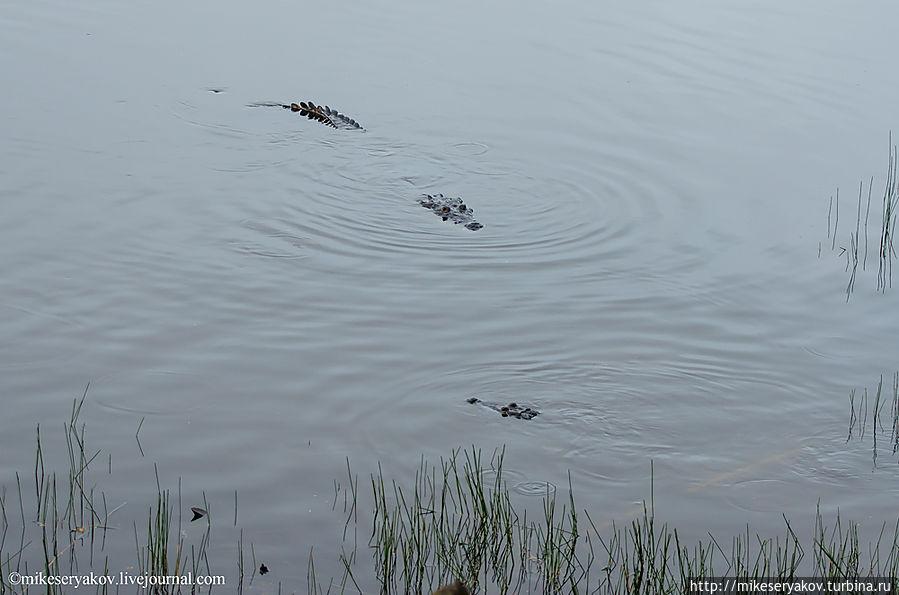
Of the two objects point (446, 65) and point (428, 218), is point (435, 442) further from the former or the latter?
point (446, 65)

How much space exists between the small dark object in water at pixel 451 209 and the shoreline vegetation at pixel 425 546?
→ 4.12 metres

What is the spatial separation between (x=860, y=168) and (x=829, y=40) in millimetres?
5236

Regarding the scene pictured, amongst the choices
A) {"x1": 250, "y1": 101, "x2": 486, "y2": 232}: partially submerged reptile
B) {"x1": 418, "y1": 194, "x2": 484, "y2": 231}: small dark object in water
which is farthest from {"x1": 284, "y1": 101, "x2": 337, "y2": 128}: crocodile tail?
{"x1": 418, "y1": 194, "x2": 484, "y2": 231}: small dark object in water

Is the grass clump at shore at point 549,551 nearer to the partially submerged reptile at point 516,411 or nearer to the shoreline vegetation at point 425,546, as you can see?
the shoreline vegetation at point 425,546

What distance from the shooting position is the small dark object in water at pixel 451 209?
885 cm

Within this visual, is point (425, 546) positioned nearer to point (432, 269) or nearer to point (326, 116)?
point (432, 269)

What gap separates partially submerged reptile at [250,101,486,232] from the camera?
890cm

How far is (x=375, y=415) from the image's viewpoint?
5684 mm

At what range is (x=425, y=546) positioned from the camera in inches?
171

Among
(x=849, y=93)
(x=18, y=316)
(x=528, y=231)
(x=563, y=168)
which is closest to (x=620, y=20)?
(x=849, y=93)

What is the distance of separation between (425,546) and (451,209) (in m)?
4.99

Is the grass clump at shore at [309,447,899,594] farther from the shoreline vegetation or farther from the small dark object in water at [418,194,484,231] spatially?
the small dark object in water at [418,194,484,231]

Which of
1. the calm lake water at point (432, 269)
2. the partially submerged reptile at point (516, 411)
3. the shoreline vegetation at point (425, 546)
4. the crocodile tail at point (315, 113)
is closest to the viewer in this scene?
the shoreline vegetation at point (425, 546)

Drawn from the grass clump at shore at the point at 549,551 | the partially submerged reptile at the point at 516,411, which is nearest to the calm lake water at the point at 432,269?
the partially submerged reptile at the point at 516,411
